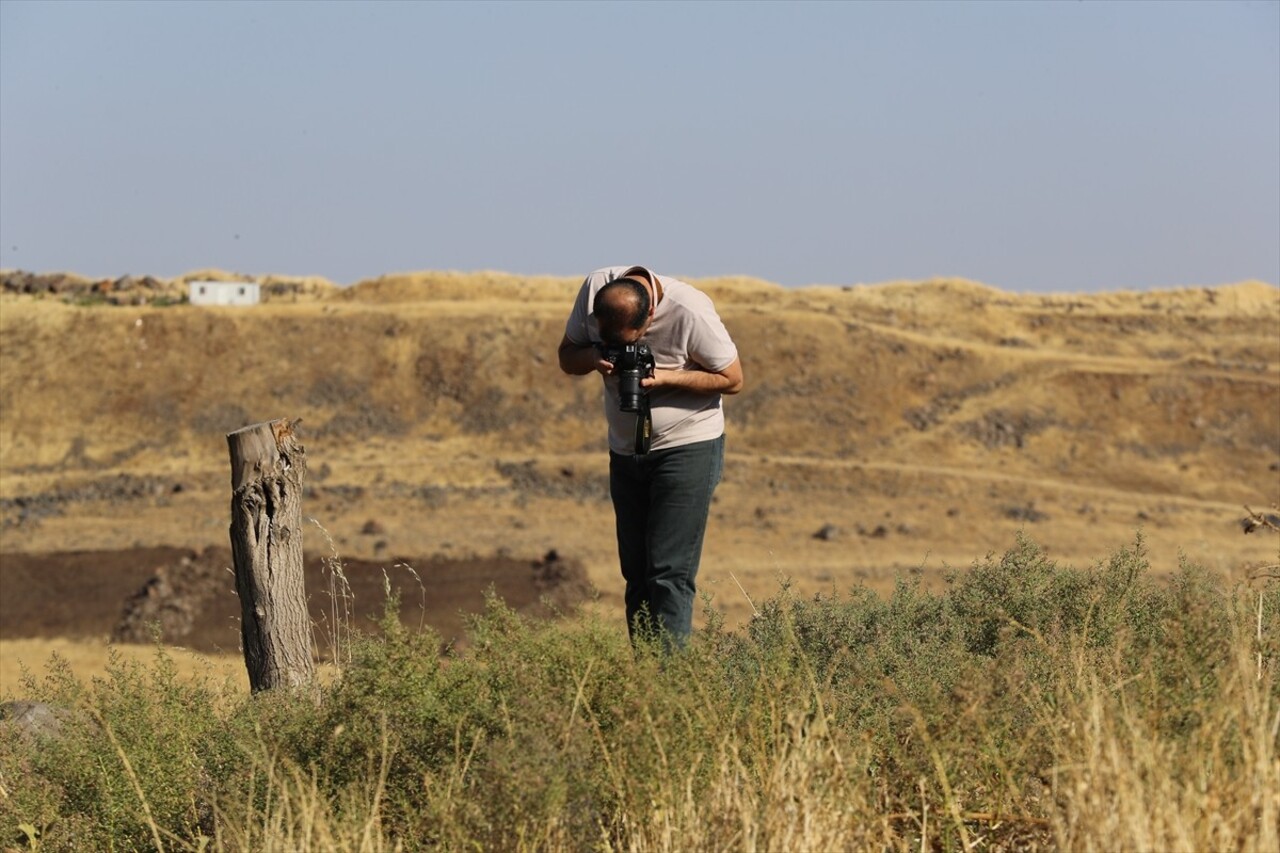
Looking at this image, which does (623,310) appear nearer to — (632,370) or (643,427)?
(632,370)

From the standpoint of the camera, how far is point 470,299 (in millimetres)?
51156

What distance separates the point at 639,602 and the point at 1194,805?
2.67m

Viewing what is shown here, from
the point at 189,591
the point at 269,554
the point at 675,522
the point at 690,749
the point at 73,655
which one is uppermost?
the point at 675,522

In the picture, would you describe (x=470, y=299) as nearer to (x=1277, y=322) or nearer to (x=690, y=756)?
(x=1277, y=322)

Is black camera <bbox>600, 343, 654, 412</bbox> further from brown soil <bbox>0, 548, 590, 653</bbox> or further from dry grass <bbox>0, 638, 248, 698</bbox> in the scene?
brown soil <bbox>0, 548, 590, 653</bbox>

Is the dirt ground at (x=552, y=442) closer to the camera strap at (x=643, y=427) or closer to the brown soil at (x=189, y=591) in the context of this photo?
the brown soil at (x=189, y=591)

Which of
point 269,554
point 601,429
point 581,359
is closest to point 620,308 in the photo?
point 581,359

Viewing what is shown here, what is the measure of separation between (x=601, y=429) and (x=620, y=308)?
104 feet

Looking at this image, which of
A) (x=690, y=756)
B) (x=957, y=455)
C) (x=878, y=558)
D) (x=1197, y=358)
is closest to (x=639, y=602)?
(x=690, y=756)

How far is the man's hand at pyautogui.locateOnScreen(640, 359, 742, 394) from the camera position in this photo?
18.3ft

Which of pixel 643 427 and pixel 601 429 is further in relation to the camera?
pixel 601 429

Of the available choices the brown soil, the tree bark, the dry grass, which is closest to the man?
the tree bark

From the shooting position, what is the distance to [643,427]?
5.64m

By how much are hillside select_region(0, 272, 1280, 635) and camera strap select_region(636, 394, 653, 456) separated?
18131 mm
